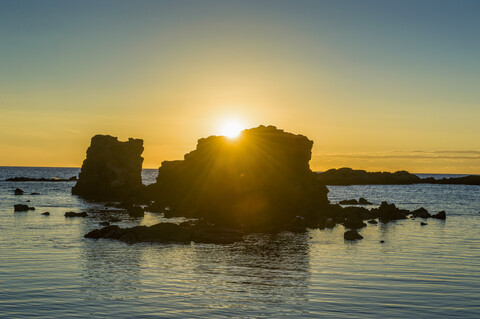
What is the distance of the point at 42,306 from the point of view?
25344 mm

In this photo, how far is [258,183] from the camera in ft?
239

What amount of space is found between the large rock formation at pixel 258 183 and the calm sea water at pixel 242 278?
14.5m

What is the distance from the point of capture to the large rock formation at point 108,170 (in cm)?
13250

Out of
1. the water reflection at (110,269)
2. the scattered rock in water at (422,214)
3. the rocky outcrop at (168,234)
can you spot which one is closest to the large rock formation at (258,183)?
the rocky outcrop at (168,234)

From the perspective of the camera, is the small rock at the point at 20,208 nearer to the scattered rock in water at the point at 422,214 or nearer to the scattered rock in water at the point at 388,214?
the scattered rock in water at the point at 388,214

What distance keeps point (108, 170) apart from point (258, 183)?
70.9 m

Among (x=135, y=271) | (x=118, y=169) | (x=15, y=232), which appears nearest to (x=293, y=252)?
(x=135, y=271)

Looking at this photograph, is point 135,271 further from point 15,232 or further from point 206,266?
point 15,232

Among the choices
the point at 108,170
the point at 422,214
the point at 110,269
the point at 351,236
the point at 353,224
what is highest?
the point at 108,170

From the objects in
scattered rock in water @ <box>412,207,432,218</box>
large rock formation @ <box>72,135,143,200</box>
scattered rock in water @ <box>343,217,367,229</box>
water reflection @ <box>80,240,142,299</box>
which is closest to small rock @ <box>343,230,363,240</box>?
scattered rock in water @ <box>343,217,367,229</box>

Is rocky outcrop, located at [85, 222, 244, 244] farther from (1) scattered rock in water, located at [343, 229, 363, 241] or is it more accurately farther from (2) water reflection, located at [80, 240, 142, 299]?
(1) scattered rock in water, located at [343, 229, 363, 241]

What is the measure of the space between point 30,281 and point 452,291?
26035 millimetres

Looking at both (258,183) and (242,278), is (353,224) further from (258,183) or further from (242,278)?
(242,278)

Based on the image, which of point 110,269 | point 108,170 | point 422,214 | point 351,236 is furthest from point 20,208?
point 422,214
